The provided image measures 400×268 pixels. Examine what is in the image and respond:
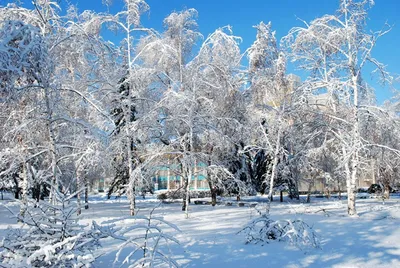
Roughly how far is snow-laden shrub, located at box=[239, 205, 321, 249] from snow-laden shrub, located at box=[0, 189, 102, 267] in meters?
4.94

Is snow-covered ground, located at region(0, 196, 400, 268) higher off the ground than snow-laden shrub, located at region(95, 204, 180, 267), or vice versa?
snow-laden shrub, located at region(95, 204, 180, 267)

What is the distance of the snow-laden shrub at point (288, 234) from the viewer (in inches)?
336

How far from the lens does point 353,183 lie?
49.8 ft

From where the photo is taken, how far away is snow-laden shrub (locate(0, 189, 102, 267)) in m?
4.66

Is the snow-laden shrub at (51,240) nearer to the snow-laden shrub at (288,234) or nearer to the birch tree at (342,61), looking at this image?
the snow-laden shrub at (288,234)

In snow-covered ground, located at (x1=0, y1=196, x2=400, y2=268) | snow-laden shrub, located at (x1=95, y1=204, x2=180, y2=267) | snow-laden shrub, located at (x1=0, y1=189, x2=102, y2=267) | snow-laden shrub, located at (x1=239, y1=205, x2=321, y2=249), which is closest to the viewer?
snow-laden shrub, located at (x1=0, y1=189, x2=102, y2=267)

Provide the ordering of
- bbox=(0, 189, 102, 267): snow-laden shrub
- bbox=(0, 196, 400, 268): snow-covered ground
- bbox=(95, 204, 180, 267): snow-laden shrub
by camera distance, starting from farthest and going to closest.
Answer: bbox=(0, 196, 400, 268): snow-covered ground, bbox=(95, 204, 180, 267): snow-laden shrub, bbox=(0, 189, 102, 267): snow-laden shrub

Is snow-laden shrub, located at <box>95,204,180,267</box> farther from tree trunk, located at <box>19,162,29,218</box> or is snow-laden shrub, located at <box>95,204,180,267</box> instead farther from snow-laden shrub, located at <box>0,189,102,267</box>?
tree trunk, located at <box>19,162,29,218</box>

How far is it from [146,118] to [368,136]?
405 inches

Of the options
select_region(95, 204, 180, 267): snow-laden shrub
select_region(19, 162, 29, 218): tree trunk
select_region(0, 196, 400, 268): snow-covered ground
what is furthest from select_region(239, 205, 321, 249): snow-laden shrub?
select_region(19, 162, 29, 218): tree trunk

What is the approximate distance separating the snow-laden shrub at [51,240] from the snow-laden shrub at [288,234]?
4941mm

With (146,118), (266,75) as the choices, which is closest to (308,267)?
(266,75)

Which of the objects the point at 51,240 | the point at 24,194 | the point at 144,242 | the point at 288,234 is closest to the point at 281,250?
the point at 288,234

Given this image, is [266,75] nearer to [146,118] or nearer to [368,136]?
[146,118]
